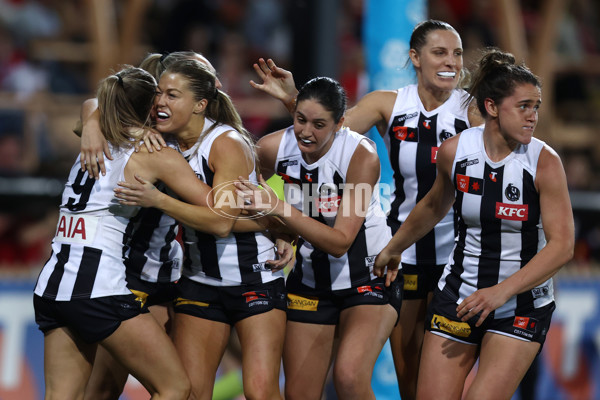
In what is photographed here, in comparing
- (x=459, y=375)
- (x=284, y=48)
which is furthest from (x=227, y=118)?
(x=284, y=48)

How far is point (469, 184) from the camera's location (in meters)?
4.02

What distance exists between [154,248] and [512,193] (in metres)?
1.79

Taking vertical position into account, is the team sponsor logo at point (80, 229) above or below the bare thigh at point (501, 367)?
above

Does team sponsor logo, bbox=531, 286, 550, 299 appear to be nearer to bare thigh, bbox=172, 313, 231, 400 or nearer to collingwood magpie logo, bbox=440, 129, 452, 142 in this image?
collingwood magpie logo, bbox=440, 129, 452, 142

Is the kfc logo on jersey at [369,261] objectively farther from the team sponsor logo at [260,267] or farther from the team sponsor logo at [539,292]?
the team sponsor logo at [539,292]

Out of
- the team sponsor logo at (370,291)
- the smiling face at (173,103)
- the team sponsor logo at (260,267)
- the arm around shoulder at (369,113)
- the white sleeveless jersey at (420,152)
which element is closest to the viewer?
the smiling face at (173,103)

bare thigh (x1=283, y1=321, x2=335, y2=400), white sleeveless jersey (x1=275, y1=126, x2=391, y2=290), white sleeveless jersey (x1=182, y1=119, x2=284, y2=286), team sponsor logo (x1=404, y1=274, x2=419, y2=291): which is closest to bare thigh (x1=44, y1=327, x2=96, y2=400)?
white sleeveless jersey (x1=182, y1=119, x2=284, y2=286)

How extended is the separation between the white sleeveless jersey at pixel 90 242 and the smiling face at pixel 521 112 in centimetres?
176

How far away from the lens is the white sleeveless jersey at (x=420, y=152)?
468cm

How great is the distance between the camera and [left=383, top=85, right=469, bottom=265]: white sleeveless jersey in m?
4.68

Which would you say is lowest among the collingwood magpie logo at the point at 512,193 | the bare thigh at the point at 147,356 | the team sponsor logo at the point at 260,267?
the bare thigh at the point at 147,356

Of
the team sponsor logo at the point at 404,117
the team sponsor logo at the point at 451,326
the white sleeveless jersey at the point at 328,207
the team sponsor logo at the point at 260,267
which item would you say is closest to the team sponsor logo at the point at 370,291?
the white sleeveless jersey at the point at 328,207

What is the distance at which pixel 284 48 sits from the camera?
10.9 meters

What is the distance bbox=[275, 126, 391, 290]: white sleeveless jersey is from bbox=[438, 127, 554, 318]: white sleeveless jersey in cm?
56
